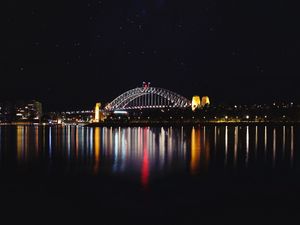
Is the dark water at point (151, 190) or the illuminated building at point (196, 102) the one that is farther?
the illuminated building at point (196, 102)

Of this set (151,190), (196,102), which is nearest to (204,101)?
(196,102)

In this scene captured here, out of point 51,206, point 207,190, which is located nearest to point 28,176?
point 51,206

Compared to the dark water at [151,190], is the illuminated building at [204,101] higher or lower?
higher

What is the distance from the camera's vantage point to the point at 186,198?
26.1ft

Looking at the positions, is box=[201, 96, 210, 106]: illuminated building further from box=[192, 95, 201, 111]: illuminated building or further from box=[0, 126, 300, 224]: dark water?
box=[0, 126, 300, 224]: dark water

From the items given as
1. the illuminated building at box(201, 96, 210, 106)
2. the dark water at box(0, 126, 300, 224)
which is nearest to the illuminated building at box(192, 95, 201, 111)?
the illuminated building at box(201, 96, 210, 106)

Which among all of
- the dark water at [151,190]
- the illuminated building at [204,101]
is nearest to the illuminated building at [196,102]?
the illuminated building at [204,101]

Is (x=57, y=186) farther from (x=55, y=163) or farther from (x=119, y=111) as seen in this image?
(x=119, y=111)

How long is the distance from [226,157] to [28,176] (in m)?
6.72

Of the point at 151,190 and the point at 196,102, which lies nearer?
the point at 151,190

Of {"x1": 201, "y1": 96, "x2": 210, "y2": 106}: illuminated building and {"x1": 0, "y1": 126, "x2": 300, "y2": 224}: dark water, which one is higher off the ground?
{"x1": 201, "y1": 96, "x2": 210, "y2": 106}: illuminated building

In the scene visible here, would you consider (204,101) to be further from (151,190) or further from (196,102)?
(151,190)

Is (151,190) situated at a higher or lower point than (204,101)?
lower

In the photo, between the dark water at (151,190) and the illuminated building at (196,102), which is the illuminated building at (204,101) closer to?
the illuminated building at (196,102)
